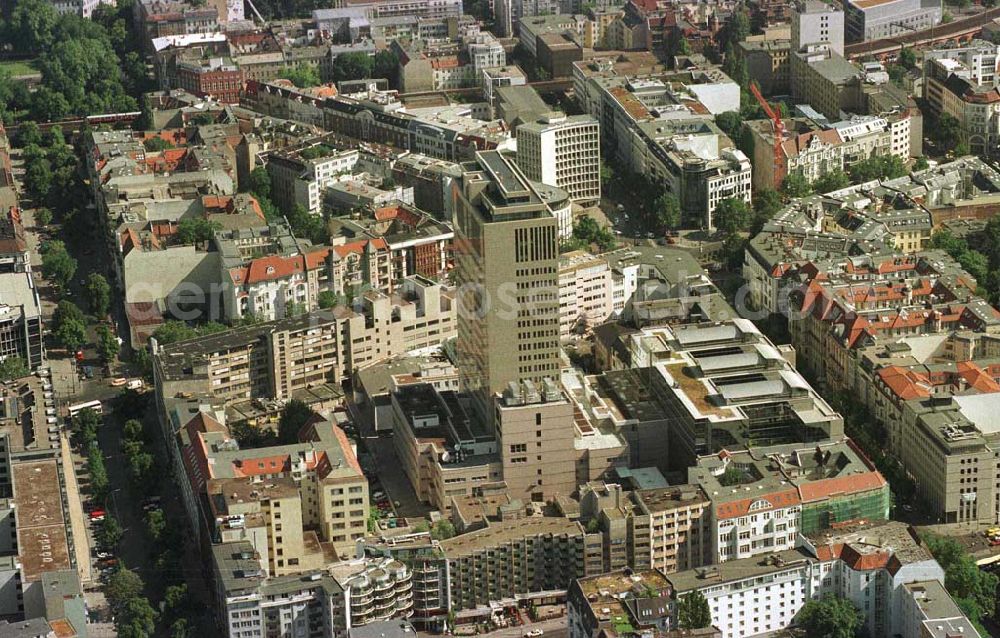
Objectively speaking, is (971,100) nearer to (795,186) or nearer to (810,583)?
(795,186)

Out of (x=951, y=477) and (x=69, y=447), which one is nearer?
(x=951, y=477)

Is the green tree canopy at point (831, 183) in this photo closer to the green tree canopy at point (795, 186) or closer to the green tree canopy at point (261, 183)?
the green tree canopy at point (795, 186)

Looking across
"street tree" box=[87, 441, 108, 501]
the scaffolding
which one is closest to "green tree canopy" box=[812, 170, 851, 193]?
the scaffolding

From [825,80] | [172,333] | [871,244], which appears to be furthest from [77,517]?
[825,80]

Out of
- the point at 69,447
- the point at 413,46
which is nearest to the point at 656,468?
the point at 69,447

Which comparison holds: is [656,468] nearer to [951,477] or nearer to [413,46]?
[951,477]

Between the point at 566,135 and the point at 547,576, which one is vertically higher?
the point at 566,135
